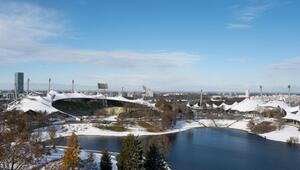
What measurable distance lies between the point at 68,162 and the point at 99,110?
1425 inches

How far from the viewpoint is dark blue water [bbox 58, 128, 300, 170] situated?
813 inches

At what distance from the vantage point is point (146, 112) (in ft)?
144

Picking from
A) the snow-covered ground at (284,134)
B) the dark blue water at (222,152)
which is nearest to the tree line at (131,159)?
the dark blue water at (222,152)

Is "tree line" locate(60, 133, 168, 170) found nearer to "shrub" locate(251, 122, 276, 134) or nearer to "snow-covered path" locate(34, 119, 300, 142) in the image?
"snow-covered path" locate(34, 119, 300, 142)

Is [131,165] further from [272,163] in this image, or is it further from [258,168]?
[272,163]

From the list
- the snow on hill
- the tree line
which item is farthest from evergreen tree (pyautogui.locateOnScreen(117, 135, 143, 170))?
the snow on hill

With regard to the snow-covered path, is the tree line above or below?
above

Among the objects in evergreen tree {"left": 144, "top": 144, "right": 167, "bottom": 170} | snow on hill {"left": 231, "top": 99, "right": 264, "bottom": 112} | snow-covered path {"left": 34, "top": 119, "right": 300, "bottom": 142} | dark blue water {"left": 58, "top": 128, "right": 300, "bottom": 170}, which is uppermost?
snow on hill {"left": 231, "top": 99, "right": 264, "bottom": 112}

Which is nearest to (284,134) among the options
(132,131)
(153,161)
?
(132,131)

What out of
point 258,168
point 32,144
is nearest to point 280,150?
point 258,168

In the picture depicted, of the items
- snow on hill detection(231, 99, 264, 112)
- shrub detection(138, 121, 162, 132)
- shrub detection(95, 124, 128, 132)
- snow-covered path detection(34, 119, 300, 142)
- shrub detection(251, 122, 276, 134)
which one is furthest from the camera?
snow on hill detection(231, 99, 264, 112)

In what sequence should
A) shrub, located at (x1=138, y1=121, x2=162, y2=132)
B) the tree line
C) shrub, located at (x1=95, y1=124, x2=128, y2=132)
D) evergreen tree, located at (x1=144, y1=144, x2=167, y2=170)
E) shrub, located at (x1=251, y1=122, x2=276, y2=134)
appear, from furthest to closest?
shrub, located at (x1=251, y1=122, x2=276, y2=134) → shrub, located at (x1=138, y1=121, x2=162, y2=132) → shrub, located at (x1=95, y1=124, x2=128, y2=132) → evergreen tree, located at (x1=144, y1=144, x2=167, y2=170) → the tree line

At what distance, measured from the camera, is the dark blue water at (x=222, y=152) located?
20.6 metres

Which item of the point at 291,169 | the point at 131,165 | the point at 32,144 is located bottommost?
the point at 291,169
